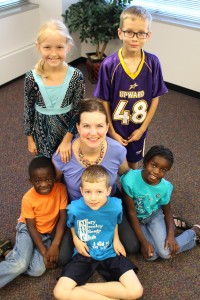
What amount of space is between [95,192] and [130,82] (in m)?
0.64

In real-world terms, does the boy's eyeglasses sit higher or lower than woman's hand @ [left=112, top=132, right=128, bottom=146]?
higher

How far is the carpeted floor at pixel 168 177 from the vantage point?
5.58 feet

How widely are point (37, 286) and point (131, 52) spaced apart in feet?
4.33

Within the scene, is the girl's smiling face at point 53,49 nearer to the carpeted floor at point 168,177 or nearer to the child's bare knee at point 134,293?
the carpeted floor at point 168,177

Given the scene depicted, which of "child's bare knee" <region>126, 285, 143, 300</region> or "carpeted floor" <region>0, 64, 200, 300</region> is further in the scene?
"carpeted floor" <region>0, 64, 200, 300</region>

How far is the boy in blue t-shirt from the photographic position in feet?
5.12

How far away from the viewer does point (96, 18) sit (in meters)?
3.21

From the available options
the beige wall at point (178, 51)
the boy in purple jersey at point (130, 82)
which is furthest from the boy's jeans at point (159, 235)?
the beige wall at point (178, 51)

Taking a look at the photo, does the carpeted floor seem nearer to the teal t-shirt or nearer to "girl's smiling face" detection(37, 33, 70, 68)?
the teal t-shirt

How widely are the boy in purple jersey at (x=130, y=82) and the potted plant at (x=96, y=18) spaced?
5.17ft

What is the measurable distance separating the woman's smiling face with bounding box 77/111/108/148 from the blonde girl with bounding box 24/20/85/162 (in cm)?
15

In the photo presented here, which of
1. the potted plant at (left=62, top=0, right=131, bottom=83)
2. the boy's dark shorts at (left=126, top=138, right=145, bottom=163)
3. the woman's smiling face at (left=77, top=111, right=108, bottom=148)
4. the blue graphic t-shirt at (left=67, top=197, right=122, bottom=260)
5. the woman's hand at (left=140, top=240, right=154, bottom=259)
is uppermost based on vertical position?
the potted plant at (left=62, top=0, right=131, bottom=83)

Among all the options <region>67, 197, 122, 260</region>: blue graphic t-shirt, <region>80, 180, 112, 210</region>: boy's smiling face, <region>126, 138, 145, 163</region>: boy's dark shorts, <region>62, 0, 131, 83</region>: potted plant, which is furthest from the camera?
<region>62, 0, 131, 83</region>: potted plant

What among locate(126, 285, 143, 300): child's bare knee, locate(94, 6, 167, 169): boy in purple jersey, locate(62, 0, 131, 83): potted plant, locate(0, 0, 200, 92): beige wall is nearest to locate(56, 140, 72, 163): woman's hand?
locate(94, 6, 167, 169): boy in purple jersey
